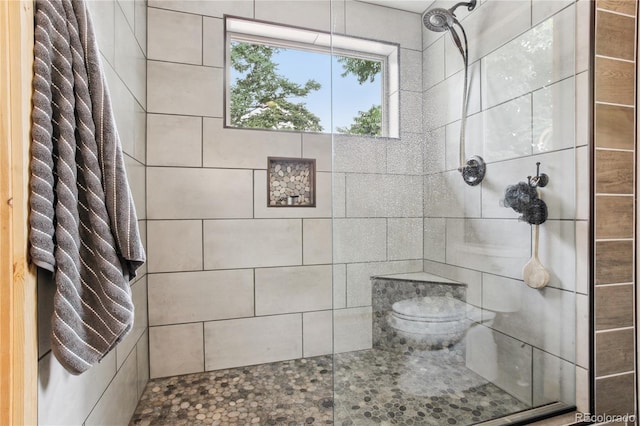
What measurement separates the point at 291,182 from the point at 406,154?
758mm

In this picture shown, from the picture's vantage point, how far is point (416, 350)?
149cm

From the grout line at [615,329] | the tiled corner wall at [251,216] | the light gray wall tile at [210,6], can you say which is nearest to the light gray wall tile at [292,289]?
the tiled corner wall at [251,216]

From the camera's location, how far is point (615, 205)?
Result: 128cm

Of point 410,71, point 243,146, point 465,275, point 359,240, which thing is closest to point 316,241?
point 359,240

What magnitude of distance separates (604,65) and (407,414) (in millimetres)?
1679

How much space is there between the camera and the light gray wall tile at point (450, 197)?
1517mm

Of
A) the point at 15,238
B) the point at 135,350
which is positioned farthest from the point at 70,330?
the point at 135,350

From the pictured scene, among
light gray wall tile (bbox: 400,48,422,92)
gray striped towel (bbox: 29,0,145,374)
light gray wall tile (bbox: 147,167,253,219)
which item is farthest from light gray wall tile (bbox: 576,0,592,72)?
gray striped towel (bbox: 29,0,145,374)

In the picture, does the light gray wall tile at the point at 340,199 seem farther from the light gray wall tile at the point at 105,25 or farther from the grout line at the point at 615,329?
the grout line at the point at 615,329

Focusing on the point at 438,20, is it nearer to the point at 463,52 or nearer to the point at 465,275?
the point at 463,52

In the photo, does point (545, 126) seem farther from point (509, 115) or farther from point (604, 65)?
point (604, 65)

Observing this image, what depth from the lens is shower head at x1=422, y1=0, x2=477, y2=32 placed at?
5.03 feet

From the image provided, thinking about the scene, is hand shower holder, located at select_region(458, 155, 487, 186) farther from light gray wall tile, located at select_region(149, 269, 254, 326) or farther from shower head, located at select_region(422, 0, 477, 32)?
light gray wall tile, located at select_region(149, 269, 254, 326)

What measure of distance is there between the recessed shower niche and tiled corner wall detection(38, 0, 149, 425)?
70 cm
